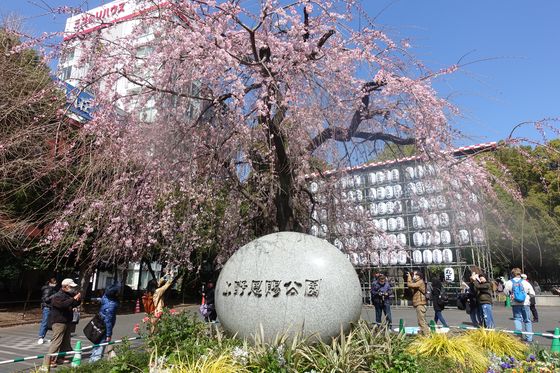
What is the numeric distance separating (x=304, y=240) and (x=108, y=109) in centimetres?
446

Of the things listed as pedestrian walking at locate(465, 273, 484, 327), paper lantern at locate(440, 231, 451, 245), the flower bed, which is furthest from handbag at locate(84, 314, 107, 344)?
paper lantern at locate(440, 231, 451, 245)

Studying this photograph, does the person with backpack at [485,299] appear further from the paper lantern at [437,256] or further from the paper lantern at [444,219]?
the paper lantern at [437,256]

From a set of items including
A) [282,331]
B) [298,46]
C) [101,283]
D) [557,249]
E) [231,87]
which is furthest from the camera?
[101,283]

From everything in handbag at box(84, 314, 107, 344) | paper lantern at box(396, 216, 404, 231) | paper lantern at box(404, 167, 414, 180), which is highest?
paper lantern at box(396, 216, 404, 231)

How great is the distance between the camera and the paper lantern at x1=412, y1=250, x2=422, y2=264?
20.9 meters

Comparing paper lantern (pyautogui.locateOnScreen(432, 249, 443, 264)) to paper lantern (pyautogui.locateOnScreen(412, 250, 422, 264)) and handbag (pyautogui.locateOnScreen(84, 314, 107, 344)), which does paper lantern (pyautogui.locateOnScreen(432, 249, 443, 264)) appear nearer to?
paper lantern (pyautogui.locateOnScreen(412, 250, 422, 264))

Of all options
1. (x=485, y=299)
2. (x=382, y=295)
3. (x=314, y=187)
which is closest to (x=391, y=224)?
(x=382, y=295)

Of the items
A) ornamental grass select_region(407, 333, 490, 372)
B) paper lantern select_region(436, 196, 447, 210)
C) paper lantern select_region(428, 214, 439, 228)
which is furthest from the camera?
paper lantern select_region(428, 214, 439, 228)

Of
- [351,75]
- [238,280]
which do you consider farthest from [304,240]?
[351,75]

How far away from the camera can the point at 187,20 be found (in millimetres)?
6867

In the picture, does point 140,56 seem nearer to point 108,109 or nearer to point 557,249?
point 108,109

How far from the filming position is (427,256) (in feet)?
68.0

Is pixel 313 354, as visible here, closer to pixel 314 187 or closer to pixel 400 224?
pixel 314 187

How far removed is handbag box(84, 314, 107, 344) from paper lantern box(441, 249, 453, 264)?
17.3 metres
